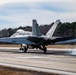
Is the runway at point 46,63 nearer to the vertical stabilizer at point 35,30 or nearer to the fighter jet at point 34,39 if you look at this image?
the fighter jet at point 34,39

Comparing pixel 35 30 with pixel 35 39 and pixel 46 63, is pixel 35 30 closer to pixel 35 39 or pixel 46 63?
pixel 35 39

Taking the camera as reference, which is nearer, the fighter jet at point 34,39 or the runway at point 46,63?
the runway at point 46,63

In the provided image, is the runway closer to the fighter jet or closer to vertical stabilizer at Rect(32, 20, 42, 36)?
the fighter jet

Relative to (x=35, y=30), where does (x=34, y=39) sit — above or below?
below

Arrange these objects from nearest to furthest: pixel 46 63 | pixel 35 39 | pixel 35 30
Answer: pixel 46 63 → pixel 35 39 → pixel 35 30

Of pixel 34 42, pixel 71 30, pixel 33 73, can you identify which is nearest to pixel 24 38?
pixel 34 42

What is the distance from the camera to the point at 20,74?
18969mm

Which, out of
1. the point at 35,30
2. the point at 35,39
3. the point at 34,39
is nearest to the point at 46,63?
the point at 35,39

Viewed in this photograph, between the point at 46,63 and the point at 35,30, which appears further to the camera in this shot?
the point at 35,30

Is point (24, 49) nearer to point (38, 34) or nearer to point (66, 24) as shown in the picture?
point (38, 34)

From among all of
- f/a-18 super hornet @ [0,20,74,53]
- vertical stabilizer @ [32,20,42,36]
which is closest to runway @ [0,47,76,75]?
f/a-18 super hornet @ [0,20,74,53]

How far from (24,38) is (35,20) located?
→ 3.50 meters

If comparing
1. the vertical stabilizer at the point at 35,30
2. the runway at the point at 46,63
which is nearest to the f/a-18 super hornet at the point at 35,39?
the vertical stabilizer at the point at 35,30

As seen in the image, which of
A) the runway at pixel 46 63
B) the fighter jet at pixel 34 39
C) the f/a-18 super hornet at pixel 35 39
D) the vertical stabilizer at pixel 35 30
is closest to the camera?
the runway at pixel 46 63
